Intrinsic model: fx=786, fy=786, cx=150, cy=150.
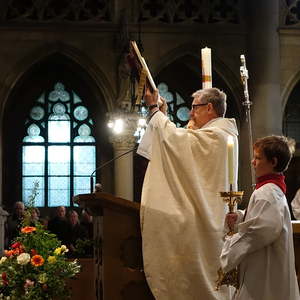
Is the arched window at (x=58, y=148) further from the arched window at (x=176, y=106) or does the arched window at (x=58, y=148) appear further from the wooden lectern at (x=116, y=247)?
the wooden lectern at (x=116, y=247)

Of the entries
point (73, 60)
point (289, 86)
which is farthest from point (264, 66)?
point (73, 60)

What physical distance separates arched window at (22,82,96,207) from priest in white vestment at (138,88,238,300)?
12942mm

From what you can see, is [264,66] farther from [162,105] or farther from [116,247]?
[116,247]

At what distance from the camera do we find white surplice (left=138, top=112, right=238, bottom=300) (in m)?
4.79

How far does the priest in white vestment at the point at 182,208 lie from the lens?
4.79m

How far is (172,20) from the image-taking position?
16.6 metres

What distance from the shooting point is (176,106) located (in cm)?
1828

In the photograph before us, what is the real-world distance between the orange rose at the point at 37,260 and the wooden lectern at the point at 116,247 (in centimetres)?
36

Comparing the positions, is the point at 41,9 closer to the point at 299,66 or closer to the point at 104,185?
the point at 104,185

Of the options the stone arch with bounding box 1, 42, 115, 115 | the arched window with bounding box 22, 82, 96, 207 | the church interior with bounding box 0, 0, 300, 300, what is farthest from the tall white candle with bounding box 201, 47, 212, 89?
the arched window with bounding box 22, 82, 96, 207

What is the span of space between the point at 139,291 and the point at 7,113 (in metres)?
13.6

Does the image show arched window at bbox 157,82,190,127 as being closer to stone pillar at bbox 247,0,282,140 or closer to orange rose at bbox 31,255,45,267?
stone pillar at bbox 247,0,282,140

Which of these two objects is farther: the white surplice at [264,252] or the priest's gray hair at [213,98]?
the priest's gray hair at [213,98]

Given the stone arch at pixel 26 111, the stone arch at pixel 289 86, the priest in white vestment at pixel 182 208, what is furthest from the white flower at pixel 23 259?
the stone arch at pixel 26 111
